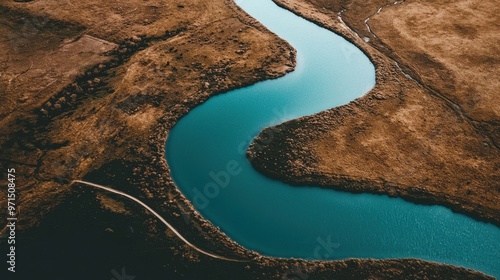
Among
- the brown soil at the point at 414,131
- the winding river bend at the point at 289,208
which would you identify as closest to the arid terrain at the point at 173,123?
the brown soil at the point at 414,131

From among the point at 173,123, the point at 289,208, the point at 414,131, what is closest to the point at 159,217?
the point at 289,208

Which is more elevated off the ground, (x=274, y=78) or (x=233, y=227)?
(x=274, y=78)

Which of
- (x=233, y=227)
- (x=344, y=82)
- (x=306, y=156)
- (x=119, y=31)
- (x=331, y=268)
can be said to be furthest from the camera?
(x=119, y=31)

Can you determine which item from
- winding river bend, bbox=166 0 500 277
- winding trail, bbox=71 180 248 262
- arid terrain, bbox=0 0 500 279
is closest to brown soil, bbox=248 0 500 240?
arid terrain, bbox=0 0 500 279

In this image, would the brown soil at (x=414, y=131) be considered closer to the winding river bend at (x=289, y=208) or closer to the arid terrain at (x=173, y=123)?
the arid terrain at (x=173, y=123)

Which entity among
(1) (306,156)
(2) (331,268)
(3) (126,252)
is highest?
(1) (306,156)

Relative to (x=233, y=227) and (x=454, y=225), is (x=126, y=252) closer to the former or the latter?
(x=233, y=227)

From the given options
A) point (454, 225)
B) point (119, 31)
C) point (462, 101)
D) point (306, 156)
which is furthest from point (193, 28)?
point (454, 225)
